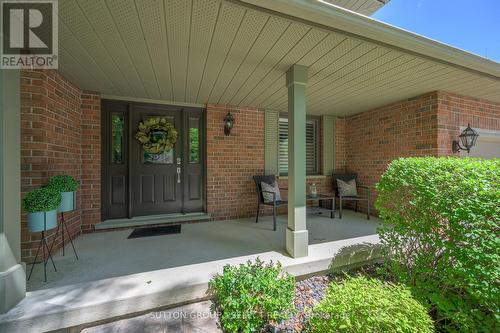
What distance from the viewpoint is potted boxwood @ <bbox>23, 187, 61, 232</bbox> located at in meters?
1.83

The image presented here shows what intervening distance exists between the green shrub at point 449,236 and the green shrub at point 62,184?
3.39 metres


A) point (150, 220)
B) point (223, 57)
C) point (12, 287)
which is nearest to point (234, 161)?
point (150, 220)

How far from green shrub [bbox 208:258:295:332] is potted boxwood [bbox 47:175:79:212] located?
1799mm

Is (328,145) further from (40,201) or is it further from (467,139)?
(40,201)

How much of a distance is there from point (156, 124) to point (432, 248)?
4.03 m

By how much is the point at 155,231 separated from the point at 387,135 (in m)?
4.58

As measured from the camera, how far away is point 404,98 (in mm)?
3746

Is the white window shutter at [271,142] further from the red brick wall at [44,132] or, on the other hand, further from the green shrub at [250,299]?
the red brick wall at [44,132]

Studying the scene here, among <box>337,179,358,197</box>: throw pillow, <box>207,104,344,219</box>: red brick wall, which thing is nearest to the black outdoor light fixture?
<box>337,179,358,197</box>: throw pillow

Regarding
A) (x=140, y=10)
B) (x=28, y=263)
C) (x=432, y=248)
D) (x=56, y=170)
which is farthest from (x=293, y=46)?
(x=28, y=263)

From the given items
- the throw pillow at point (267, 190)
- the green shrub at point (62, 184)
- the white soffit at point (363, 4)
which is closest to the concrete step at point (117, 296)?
the green shrub at point (62, 184)

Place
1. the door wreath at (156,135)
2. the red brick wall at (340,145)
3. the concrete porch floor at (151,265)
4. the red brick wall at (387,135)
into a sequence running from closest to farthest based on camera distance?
the concrete porch floor at (151,265), the red brick wall at (387,135), the door wreath at (156,135), the red brick wall at (340,145)

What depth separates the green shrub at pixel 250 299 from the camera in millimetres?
1501

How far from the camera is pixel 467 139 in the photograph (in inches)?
135
